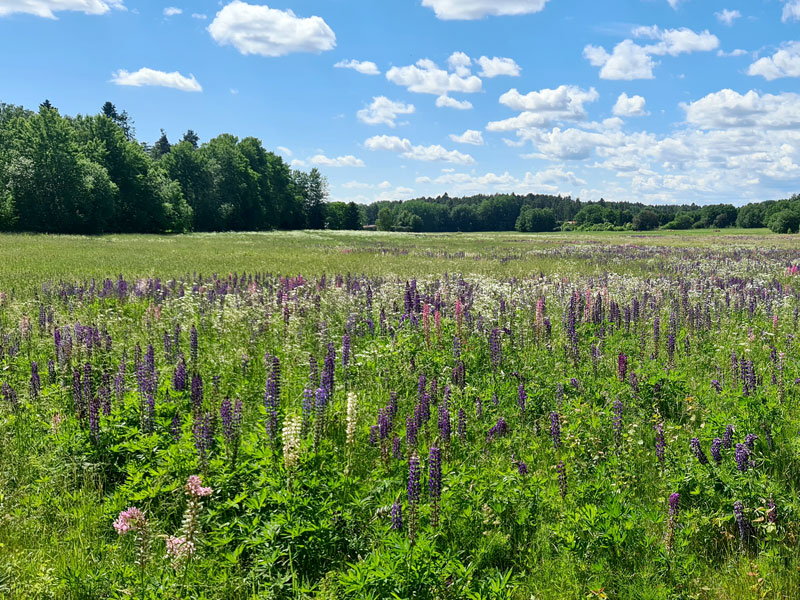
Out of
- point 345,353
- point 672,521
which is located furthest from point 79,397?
point 672,521

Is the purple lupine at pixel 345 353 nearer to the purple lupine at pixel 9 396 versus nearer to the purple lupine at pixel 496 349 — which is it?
the purple lupine at pixel 496 349

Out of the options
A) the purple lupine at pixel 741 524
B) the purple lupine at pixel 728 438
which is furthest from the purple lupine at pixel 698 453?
the purple lupine at pixel 741 524

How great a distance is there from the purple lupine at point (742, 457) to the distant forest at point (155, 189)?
2526 inches

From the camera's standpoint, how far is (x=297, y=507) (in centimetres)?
364

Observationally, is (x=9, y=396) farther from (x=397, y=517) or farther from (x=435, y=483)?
(x=435, y=483)

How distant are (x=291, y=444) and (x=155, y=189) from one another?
73.5 meters

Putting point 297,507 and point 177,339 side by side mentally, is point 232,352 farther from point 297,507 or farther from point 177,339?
point 297,507

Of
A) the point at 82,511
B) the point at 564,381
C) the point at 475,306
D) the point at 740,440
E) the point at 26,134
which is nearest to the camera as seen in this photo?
the point at 82,511

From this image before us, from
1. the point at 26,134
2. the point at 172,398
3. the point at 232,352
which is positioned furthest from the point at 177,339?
the point at 26,134

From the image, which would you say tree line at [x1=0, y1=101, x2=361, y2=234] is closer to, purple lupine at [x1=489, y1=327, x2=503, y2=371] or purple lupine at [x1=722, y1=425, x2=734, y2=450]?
purple lupine at [x1=489, y1=327, x2=503, y2=371]

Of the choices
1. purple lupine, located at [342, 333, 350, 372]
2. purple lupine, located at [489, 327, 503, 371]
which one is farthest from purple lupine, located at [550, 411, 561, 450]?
purple lupine, located at [342, 333, 350, 372]

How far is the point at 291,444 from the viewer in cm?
398

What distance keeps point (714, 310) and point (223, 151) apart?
86.3 metres

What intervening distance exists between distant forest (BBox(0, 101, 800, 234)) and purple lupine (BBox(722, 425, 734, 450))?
2518 inches
